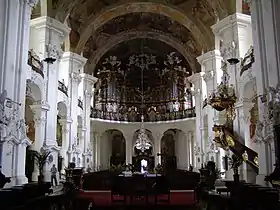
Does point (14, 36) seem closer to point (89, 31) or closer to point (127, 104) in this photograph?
point (89, 31)

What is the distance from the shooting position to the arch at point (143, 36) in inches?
979

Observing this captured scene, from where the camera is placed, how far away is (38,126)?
15.1m

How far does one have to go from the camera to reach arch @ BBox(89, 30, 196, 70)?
24875mm

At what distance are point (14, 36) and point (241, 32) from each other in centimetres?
916

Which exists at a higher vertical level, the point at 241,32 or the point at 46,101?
the point at 241,32

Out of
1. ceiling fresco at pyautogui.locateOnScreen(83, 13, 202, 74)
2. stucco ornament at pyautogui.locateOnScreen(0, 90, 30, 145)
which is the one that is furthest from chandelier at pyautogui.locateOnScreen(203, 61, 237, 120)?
ceiling fresco at pyautogui.locateOnScreen(83, 13, 202, 74)

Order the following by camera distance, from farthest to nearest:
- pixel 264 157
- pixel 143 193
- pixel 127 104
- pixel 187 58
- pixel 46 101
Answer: pixel 127 104 < pixel 187 58 < pixel 46 101 < pixel 143 193 < pixel 264 157

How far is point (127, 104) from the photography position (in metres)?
28.7

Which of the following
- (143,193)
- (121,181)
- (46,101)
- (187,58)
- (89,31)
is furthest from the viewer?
(187,58)

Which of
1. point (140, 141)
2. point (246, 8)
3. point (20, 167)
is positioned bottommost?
point (20, 167)

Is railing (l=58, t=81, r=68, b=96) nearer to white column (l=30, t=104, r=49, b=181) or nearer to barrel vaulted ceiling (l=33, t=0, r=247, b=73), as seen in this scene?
barrel vaulted ceiling (l=33, t=0, r=247, b=73)

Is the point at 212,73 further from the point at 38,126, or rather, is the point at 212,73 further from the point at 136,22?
the point at 38,126

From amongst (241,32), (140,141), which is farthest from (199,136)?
(241,32)

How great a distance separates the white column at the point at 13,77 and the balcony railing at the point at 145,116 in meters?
15.6
